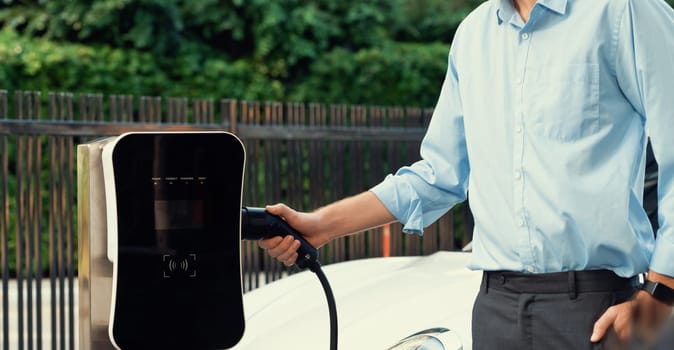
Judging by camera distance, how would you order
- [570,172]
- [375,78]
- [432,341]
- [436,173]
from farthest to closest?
[375,78] → [432,341] → [436,173] → [570,172]

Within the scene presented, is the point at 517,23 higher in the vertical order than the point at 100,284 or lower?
higher

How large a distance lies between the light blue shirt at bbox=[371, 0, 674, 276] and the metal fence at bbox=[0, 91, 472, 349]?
4.03 m

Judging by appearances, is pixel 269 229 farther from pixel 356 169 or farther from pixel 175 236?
pixel 356 169

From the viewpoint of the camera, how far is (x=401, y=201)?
91.0 inches

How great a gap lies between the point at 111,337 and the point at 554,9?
1.01 m

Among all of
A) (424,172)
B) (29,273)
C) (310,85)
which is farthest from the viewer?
(310,85)

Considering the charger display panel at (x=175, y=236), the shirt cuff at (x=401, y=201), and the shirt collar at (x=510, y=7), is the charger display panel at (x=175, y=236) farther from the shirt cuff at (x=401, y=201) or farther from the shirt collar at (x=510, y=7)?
the shirt collar at (x=510, y=7)

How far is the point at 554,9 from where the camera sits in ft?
6.64

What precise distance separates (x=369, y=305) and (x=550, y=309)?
1.19 m

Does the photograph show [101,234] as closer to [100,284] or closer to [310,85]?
[100,284]

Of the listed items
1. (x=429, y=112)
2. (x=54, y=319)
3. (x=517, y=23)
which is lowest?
(x=54, y=319)

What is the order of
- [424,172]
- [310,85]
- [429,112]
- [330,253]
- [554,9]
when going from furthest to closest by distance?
1. [310,85]
2. [429,112]
3. [330,253]
4. [424,172]
5. [554,9]

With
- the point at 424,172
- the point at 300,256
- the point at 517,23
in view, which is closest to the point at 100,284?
the point at 300,256

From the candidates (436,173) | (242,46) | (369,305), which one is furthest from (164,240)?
(242,46)
